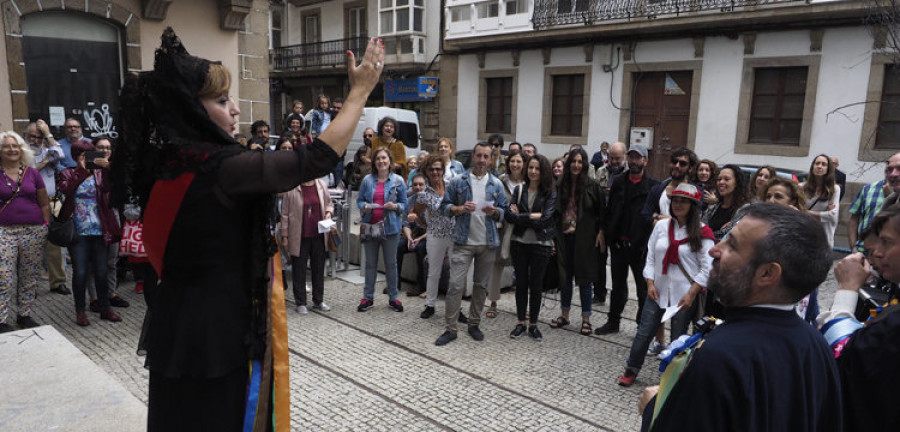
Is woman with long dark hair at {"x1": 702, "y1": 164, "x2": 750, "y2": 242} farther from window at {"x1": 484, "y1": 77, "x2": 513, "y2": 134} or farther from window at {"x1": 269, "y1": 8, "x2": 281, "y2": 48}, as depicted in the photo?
window at {"x1": 269, "y1": 8, "x2": 281, "y2": 48}

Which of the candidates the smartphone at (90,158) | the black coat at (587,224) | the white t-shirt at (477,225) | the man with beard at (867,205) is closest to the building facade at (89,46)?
the smartphone at (90,158)

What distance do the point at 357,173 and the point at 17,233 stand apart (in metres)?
4.99

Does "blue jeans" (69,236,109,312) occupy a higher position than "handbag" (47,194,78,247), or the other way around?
"handbag" (47,194,78,247)

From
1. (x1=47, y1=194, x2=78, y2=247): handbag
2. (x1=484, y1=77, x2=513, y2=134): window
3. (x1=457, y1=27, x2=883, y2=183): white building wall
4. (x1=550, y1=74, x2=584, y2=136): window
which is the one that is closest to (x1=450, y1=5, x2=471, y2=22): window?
(x1=457, y1=27, x2=883, y2=183): white building wall

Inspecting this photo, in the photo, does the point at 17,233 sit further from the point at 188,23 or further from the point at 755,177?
the point at 755,177

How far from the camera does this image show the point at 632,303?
7.24 meters

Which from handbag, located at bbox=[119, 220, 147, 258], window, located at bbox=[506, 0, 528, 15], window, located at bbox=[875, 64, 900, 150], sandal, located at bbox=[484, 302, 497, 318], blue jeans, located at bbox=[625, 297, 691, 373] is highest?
window, located at bbox=[506, 0, 528, 15]

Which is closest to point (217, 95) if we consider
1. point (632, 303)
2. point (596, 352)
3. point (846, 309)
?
point (846, 309)

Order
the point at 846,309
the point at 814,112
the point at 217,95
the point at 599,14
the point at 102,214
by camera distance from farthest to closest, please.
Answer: the point at 599,14 → the point at 814,112 → the point at 102,214 → the point at 846,309 → the point at 217,95

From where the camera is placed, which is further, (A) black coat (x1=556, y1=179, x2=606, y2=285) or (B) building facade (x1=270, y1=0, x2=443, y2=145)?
(B) building facade (x1=270, y1=0, x2=443, y2=145)

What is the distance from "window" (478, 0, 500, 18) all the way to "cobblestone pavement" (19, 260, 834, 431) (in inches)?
591

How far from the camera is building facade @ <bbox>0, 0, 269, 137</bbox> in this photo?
7922 millimetres

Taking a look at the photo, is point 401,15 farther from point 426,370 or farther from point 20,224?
point 426,370

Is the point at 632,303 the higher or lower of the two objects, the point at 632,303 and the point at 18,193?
the lower
